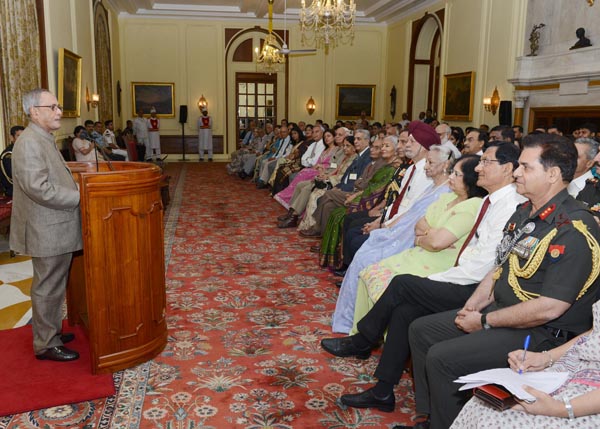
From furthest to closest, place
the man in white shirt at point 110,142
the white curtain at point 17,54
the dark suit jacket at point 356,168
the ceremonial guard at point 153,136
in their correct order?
the ceremonial guard at point 153,136 < the man in white shirt at point 110,142 < the white curtain at point 17,54 < the dark suit jacket at point 356,168

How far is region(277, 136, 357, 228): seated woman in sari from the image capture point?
7.25 metres

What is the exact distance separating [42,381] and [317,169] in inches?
232

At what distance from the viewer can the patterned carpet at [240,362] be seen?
2.85 m

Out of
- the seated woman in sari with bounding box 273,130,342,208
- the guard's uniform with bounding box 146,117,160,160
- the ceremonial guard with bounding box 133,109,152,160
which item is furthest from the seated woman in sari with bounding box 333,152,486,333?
the guard's uniform with bounding box 146,117,160,160

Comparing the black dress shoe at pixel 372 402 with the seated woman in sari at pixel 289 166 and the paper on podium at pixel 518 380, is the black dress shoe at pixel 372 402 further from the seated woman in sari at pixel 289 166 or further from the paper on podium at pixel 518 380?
the seated woman in sari at pixel 289 166

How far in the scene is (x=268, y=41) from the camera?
13.1m

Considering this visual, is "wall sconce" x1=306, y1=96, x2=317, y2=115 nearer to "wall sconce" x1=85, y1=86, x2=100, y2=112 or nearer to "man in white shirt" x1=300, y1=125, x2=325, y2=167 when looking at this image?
"wall sconce" x1=85, y1=86, x2=100, y2=112

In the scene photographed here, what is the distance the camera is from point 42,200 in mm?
3033

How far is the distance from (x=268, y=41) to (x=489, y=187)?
1093 cm

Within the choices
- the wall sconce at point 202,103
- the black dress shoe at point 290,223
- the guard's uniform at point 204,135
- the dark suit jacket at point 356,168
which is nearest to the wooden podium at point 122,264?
the dark suit jacket at point 356,168

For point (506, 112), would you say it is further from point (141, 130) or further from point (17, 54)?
point (141, 130)

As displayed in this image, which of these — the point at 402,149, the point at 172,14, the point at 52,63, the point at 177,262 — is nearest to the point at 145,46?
the point at 172,14

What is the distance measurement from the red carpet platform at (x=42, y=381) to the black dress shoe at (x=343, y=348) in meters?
1.40

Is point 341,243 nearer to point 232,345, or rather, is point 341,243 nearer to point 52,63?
point 232,345
